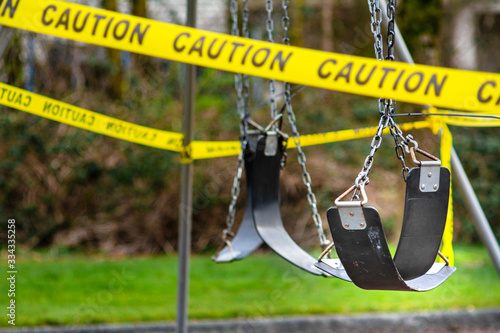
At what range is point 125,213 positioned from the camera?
741 centimetres

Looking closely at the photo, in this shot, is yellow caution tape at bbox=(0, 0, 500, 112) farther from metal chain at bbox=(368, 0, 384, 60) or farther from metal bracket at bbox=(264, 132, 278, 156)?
metal bracket at bbox=(264, 132, 278, 156)

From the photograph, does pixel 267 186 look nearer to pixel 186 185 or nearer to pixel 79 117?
pixel 186 185

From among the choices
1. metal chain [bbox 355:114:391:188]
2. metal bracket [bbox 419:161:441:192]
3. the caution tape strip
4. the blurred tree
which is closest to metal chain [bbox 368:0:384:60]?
metal chain [bbox 355:114:391:188]

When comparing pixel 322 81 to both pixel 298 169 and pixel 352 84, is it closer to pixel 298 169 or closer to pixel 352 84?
pixel 352 84

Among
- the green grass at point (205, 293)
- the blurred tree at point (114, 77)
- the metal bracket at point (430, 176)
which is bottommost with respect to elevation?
the green grass at point (205, 293)

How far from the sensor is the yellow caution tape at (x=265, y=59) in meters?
1.42

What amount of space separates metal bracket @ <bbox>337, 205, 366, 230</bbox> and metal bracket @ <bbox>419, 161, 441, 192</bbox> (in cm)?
28

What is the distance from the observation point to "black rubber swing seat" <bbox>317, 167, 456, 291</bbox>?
1.66 m

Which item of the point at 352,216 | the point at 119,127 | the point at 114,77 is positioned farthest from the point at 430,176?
the point at 114,77

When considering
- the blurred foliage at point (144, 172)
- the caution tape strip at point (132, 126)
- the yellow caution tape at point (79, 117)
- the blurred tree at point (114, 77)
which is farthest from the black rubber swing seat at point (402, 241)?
Result: the blurred tree at point (114, 77)

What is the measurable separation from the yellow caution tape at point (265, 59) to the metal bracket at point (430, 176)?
15.2 inches

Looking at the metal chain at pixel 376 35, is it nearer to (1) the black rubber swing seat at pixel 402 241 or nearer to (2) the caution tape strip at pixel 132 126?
(1) the black rubber swing seat at pixel 402 241

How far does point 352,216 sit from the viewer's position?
1653 millimetres

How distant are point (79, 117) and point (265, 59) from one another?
5.00ft
